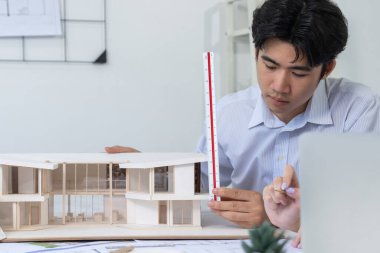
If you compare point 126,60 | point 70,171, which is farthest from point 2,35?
point 70,171

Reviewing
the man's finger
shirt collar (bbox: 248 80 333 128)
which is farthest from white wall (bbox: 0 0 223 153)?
the man's finger

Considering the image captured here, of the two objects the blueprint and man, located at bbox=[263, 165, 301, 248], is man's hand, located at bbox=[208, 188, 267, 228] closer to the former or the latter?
man, located at bbox=[263, 165, 301, 248]

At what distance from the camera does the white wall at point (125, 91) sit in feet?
6.12

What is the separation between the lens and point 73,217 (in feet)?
3.70

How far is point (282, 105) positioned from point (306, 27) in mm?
193

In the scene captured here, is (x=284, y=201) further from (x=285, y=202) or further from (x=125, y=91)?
(x=125, y=91)

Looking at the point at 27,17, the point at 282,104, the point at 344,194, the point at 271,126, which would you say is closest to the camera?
the point at 344,194

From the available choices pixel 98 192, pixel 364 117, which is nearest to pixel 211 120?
pixel 98 192

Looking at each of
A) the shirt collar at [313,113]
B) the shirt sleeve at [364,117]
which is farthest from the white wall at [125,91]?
the shirt sleeve at [364,117]

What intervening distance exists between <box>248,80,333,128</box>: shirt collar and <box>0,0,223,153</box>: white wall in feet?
2.07

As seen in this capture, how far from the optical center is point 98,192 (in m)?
1.12

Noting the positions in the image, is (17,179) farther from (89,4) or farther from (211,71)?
(89,4)

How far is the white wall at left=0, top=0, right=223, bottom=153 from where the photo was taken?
187 centimetres

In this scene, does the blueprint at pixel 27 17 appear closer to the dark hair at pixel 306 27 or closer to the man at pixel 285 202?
the dark hair at pixel 306 27
